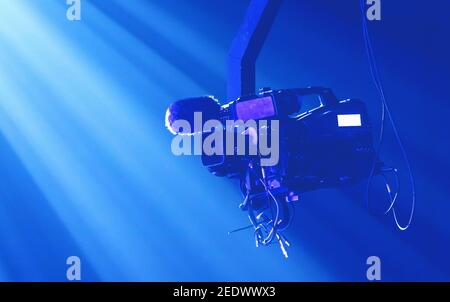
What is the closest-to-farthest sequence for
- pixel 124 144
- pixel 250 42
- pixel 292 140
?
1. pixel 292 140
2. pixel 250 42
3. pixel 124 144

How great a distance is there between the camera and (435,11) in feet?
9.82

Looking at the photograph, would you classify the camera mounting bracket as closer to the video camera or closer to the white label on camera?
the video camera

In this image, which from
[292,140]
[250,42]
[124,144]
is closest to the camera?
[292,140]

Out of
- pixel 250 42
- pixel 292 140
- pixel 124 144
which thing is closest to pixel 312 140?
pixel 292 140

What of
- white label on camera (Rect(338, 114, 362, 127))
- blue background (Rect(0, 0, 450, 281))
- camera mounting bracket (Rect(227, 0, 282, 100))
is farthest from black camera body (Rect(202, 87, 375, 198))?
blue background (Rect(0, 0, 450, 281))

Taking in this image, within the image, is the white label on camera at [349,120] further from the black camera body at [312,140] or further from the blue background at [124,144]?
the blue background at [124,144]

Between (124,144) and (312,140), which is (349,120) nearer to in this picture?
(312,140)

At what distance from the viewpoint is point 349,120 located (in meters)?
1.76

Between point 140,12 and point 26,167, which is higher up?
point 140,12

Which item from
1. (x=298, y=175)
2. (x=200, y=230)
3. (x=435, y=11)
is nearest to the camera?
(x=298, y=175)

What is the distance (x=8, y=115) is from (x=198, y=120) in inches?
84.5

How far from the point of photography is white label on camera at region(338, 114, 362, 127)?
1.75m
